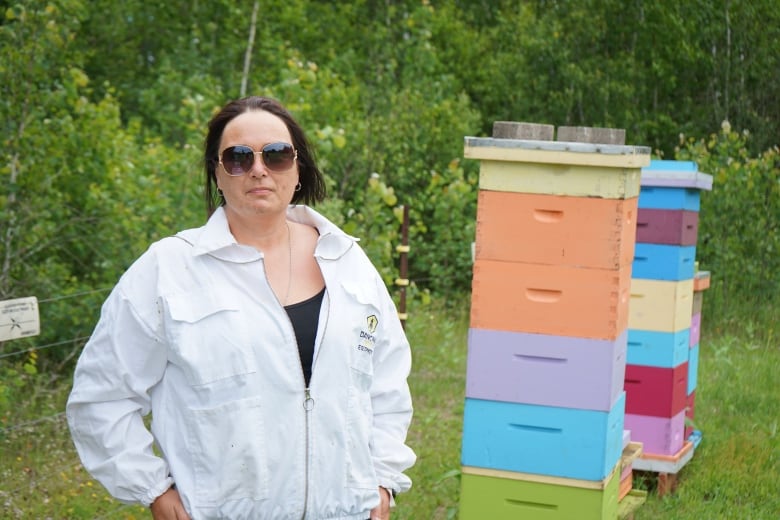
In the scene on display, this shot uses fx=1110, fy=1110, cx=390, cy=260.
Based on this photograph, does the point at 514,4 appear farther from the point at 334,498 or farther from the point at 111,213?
the point at 334,498

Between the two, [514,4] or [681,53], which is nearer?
[681,53]

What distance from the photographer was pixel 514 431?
3.92 m

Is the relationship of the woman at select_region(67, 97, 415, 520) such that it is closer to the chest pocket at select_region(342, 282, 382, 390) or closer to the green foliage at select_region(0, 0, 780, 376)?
the chest pocket at select_region(342, 282, 382, 390)

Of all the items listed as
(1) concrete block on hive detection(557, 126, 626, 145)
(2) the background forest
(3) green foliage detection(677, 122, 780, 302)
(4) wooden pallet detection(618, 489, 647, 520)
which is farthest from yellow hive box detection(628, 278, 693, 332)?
(3) green foliage detection(677, 122, 780, 302)

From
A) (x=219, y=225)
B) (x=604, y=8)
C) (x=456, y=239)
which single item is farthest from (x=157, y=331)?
(x=604, y=8)

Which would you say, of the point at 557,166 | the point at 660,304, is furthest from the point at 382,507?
the point at 660,304

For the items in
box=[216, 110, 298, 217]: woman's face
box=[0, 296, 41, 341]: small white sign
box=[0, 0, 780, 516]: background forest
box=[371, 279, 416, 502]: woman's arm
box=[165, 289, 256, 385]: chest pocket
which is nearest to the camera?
box=[165, 289, 256, 385]: chest pocket

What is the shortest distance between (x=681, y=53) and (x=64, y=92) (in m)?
11.1

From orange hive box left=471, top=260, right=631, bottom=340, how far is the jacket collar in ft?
4.79

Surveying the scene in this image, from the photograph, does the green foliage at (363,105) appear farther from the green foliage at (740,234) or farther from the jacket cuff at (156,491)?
the jacket cuff at (156,491)

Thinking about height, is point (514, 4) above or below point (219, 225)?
above

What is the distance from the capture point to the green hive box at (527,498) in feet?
12.8

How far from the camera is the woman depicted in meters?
2.18

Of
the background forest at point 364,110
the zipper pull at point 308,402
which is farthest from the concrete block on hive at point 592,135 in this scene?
the background forest at point 364,110
